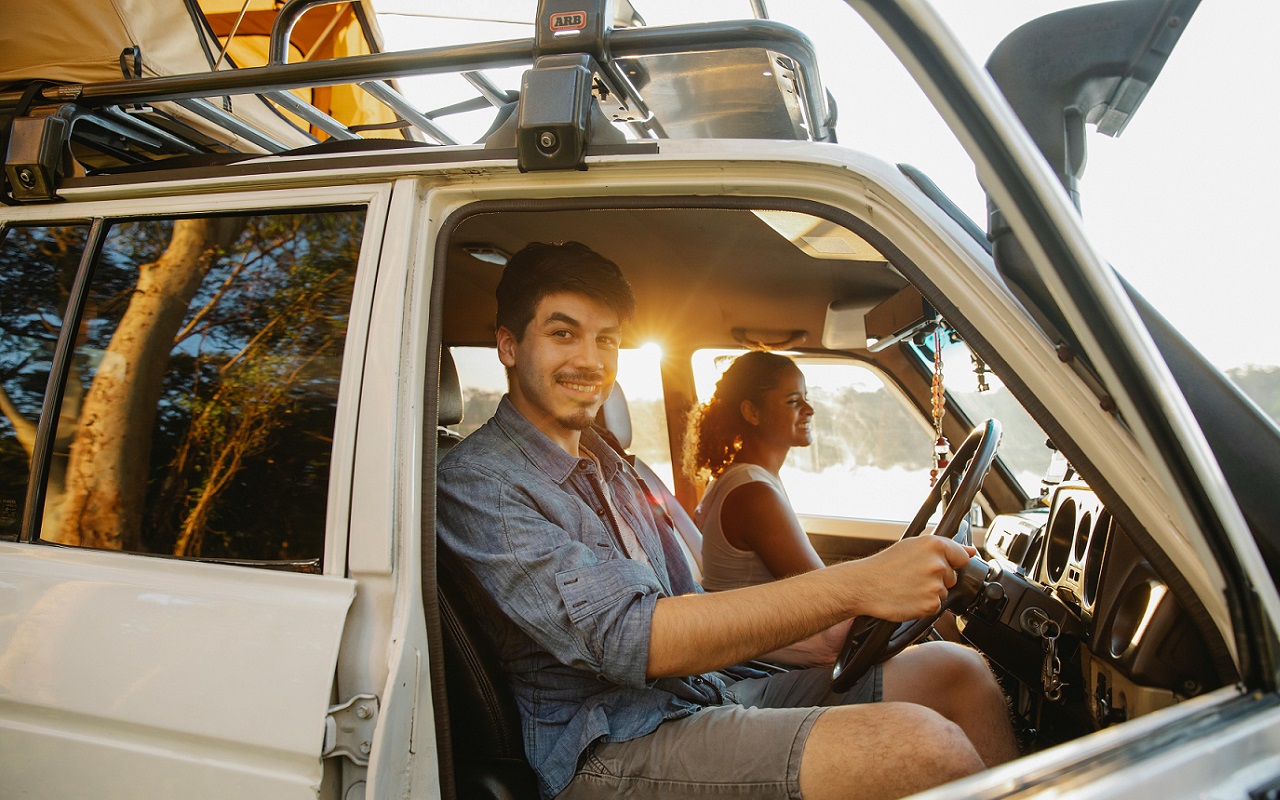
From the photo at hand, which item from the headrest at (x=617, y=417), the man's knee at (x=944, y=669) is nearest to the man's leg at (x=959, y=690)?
the man's knee at (x=944, y=669)

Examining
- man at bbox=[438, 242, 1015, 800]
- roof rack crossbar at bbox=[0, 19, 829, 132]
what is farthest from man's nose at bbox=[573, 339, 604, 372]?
roof rack crossbar at bbox=[0, 19, 829, 132]

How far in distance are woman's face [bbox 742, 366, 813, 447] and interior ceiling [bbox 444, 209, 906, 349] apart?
0.29m

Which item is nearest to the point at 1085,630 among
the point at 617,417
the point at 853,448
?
the point at 617,417

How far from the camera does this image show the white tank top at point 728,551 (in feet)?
8.72

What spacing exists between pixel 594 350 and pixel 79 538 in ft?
3.57

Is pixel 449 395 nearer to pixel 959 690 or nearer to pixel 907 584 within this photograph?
pixel 907 584

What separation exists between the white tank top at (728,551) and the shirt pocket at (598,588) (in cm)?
130

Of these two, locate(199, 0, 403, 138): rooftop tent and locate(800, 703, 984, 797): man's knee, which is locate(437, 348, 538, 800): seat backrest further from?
locate(199, 0, 403, 138): rooftop tent

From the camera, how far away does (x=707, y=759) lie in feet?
4.63

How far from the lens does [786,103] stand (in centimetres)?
186

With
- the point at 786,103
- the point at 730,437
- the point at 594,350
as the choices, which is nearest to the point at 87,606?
the point at 594,350

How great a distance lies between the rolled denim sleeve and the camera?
135cm

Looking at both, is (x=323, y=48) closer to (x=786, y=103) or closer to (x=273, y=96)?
(x=273, y=96)

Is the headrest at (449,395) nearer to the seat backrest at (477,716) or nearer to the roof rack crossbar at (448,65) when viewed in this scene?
the seat backrest at (477,716)
